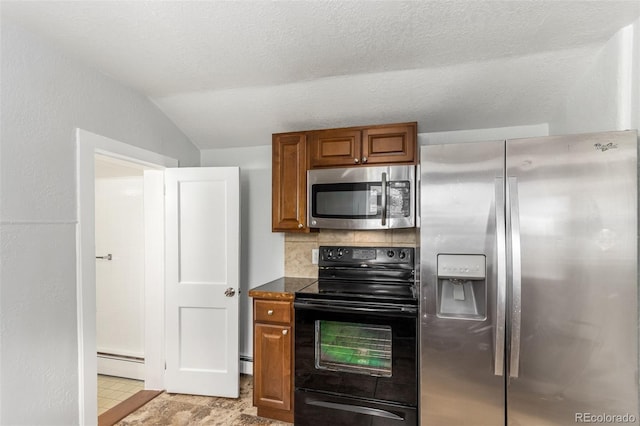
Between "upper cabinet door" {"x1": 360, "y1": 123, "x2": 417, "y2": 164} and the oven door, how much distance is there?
110 centimetres

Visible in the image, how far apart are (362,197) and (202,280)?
1521 mm

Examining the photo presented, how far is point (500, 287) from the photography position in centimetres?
163

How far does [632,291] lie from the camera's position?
1.49m

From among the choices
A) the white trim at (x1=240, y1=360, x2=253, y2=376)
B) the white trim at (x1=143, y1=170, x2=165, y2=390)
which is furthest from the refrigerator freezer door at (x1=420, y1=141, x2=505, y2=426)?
the white trim at (x1=143, y1=170, x2=165, y2=390)

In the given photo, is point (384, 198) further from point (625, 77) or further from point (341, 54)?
point (625, 77)

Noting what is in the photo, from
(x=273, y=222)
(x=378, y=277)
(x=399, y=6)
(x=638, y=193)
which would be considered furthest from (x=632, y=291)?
(x=273, y=222)

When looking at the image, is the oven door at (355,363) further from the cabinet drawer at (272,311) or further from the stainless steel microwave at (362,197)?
the stainless steel microwave at (362,197)

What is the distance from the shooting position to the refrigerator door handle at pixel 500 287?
1630mm

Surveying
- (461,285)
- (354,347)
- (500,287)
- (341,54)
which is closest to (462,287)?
(461,285)

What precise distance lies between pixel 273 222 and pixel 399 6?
1.78m

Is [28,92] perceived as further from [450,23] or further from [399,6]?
[450,23]

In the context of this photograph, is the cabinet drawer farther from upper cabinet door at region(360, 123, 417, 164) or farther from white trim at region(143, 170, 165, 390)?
upper cabinet door at region(360, 123, 417, 164)

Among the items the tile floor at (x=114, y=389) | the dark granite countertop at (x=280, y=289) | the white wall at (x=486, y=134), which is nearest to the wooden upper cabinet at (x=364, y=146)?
the white wall at (x=486, y=134)

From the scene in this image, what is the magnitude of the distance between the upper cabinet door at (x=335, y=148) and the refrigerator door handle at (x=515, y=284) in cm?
119
